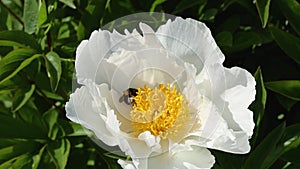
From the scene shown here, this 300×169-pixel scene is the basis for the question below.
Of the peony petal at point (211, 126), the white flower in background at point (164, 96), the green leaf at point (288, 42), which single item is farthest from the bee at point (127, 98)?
the green leaf at point (288, 42)

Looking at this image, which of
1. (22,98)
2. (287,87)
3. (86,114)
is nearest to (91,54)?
(86,114)

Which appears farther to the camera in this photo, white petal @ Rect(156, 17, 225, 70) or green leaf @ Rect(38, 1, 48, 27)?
green leaf @ Rect(38, 1, 48, 27)

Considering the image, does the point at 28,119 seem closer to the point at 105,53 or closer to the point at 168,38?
the point at 105,53

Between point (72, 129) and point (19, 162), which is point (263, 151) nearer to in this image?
point (72, 129)

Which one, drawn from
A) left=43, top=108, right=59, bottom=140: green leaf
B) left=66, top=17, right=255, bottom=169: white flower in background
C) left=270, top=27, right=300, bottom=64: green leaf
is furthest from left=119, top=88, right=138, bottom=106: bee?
left=270, top=27, right=300, bottom=64: green leaf

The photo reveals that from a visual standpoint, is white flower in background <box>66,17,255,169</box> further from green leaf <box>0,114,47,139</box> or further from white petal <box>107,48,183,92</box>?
green leaf <box>0,114,47,139</box>

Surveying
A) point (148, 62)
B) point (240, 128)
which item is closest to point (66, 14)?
point (148, 62)
